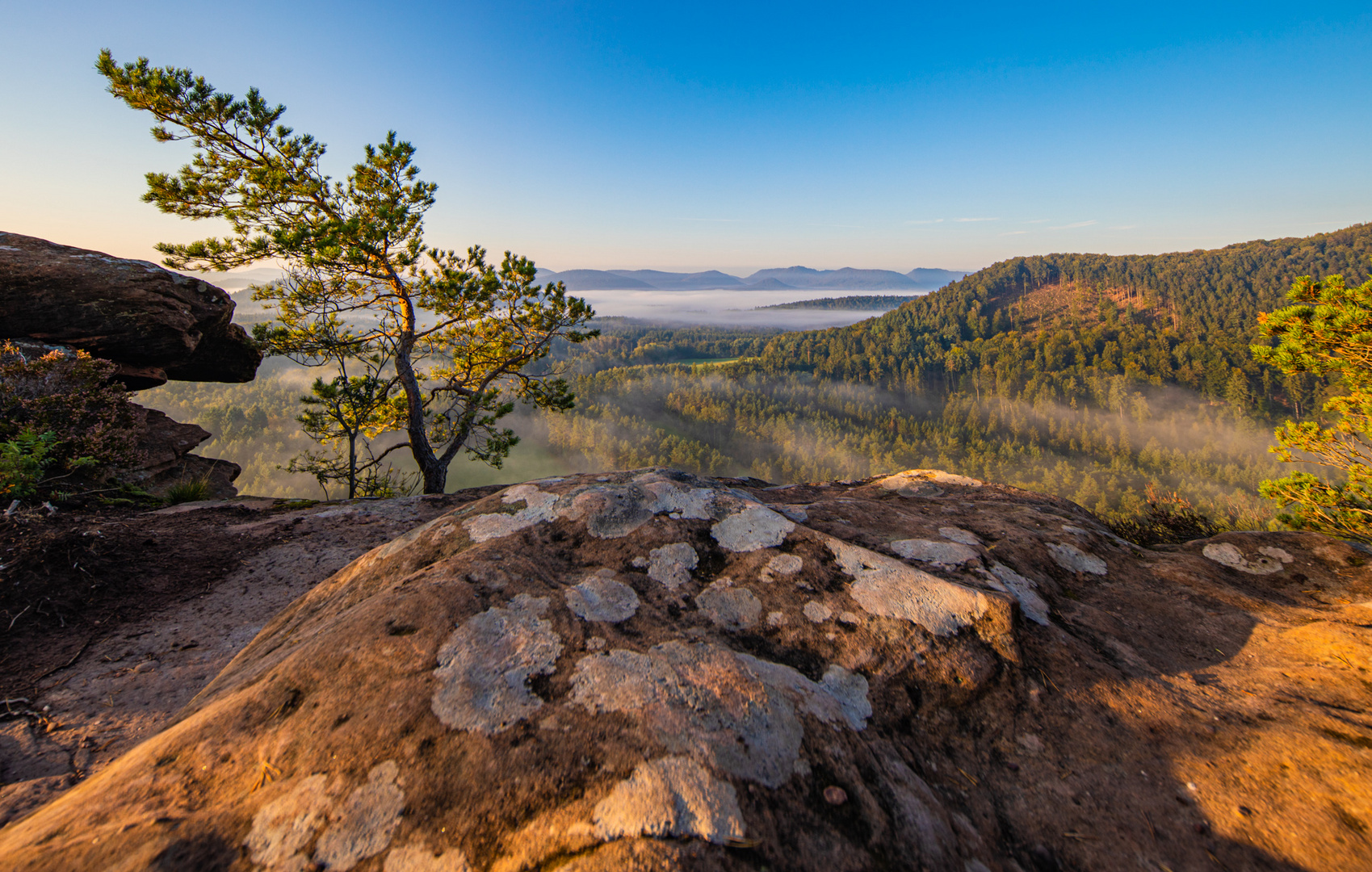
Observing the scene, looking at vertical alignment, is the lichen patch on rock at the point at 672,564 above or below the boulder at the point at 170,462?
above

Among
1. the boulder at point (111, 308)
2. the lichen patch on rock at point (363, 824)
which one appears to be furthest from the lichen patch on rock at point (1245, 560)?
the boulder at point (111, 308)

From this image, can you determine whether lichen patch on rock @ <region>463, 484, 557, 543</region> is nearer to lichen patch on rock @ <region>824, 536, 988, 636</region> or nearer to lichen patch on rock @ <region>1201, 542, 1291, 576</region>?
lichen patch on rock @ <region>824, 536, 988, 636</region>

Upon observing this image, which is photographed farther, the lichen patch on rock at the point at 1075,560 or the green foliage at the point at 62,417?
the green foliage at the point at 62,417

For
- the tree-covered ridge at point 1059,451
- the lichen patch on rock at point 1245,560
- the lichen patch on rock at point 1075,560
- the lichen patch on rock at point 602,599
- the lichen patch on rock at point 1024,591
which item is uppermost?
the lichen patch on rock at point 602,599

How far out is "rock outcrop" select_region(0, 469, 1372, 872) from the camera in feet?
8.19

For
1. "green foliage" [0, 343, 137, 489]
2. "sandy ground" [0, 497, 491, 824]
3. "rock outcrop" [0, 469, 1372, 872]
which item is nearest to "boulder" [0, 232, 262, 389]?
"green foliage" [0, 343, 137, 489]

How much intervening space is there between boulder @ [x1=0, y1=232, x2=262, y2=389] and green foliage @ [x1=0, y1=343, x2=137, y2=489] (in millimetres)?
1969

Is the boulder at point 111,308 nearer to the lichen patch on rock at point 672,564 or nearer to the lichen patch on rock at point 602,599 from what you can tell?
the lichen patch on rock at point 602,599

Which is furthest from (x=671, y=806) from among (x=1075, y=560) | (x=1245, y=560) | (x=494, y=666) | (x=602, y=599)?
(x=1245, y=560)

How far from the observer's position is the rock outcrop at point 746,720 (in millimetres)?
2496

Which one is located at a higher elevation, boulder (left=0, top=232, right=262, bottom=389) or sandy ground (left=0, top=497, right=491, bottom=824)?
boulder (left=0, top=232, right=262, bottom=389)

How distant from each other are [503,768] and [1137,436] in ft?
815

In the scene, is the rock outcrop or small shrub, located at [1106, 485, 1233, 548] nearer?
the rock outcrop

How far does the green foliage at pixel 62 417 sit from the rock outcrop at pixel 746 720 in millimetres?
8871
